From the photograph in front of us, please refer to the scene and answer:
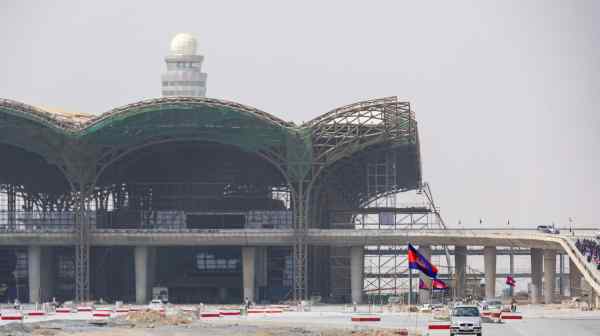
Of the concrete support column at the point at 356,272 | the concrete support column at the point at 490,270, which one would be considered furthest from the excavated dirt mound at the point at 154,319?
the concrete support column at the point at 490,270

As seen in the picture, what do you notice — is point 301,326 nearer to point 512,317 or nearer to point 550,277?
point 512,317

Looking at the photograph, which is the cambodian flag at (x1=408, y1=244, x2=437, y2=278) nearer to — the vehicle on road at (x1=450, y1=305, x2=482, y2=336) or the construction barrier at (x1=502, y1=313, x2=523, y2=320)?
the construction barrier at (x1=502, y1=313, x2=523, y2=320)

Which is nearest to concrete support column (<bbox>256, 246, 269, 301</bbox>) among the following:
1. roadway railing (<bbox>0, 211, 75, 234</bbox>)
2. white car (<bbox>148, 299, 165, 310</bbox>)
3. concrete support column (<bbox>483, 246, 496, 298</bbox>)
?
roadway railing (<bbox>0, 211, 75, 234</bbox>)

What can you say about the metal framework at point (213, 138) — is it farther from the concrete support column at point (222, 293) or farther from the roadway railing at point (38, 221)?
the concrete support column at point (222, 293)

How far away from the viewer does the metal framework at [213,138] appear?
15150 cm

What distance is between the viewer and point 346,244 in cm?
16650

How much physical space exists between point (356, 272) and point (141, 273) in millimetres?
23335

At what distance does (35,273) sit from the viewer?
170 metres

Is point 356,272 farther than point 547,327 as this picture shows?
Yes

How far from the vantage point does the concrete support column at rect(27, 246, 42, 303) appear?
16850 cm

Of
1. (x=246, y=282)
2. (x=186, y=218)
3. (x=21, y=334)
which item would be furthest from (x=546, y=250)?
(x=21, y=334)

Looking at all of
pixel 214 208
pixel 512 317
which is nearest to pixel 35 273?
pixel 214 208

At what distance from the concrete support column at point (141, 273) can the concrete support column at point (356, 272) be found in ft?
73.2

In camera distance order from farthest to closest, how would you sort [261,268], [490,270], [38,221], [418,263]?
[38,221]
[261,268]
[490,270]
[418,263]
